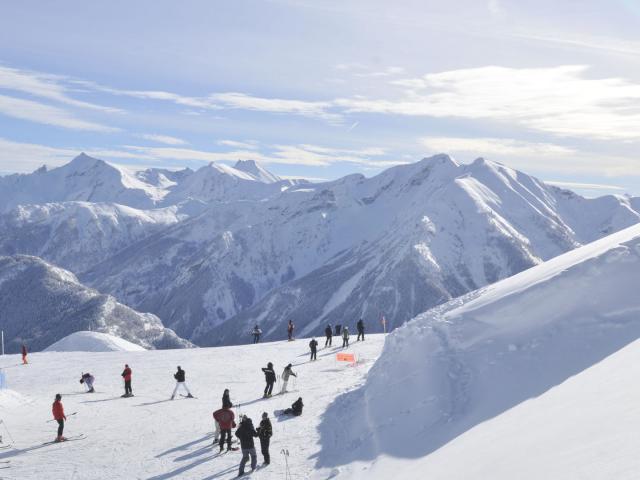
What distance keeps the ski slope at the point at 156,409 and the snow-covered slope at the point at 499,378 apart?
90.3 inches

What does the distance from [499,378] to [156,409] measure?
14.8 m

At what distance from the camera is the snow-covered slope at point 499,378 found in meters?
14.3

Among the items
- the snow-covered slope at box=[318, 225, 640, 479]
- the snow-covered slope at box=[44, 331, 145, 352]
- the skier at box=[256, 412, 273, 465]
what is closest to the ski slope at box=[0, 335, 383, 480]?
the skier at box=[256, 412, 273, 465]

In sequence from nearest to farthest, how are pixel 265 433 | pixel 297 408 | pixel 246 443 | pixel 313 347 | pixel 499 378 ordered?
pixel 246 443, pixel 265 433, pixel 499 378, pixel 297 408, pixel 313 347

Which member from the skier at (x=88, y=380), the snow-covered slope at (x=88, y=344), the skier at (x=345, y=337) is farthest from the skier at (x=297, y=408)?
the snow-covered slope at (x=88, y=344)

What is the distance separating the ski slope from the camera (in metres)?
19.0

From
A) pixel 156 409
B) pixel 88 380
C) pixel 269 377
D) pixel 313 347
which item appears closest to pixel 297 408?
pixel 269 377

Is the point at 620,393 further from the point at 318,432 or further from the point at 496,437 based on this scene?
the point at 318,432

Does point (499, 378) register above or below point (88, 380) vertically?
above

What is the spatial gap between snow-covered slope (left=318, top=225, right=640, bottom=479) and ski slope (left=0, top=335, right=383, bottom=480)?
2292 mm

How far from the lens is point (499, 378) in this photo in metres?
19.7

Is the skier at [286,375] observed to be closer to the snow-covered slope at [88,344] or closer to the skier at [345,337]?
the skier at [345,337]

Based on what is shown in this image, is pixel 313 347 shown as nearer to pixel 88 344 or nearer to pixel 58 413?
pixel 58 413

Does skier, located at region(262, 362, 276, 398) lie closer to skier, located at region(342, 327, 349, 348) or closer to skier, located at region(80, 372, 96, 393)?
skier, located at region(80, 372, 96, 393)
